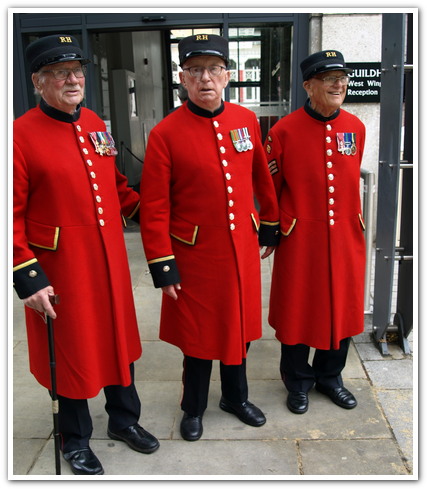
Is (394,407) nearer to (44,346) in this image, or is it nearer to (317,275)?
(317,275)

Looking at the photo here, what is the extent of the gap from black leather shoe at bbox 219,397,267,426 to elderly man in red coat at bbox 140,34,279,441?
0.28m

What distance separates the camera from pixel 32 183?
2379 mm

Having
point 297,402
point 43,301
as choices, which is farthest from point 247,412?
point 43,301

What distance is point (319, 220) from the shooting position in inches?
116

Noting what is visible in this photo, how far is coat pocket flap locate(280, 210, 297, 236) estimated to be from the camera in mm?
2967

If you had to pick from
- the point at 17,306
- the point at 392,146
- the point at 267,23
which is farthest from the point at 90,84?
the point at 392,146

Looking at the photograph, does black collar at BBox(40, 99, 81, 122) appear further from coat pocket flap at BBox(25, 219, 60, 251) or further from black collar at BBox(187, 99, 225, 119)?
black collar at BBox(187, 99, 225, 119)

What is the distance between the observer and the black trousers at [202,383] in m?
2.97

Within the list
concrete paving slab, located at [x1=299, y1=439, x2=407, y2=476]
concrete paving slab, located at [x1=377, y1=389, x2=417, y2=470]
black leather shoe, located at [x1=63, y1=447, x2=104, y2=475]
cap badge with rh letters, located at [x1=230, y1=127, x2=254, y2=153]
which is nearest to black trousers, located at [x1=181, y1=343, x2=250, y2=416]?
concrete paving slab, located at [x1=299, y1=439, x2=407, y2=476]

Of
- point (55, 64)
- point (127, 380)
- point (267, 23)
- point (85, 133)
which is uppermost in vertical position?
point (267, 23)

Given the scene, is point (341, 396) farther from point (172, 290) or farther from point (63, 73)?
point (63, 73)

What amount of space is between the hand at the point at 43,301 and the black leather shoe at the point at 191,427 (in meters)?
1.09

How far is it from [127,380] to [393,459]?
143cm

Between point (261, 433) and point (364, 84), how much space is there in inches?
174
